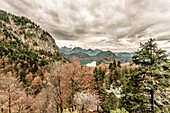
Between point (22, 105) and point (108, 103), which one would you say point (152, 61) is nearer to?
point (108, 103)

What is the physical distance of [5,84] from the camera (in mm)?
13367

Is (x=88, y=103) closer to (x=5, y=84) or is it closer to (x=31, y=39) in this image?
(x=5, y=84)

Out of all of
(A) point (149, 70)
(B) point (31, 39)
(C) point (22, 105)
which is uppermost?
(B) point (31, 39)

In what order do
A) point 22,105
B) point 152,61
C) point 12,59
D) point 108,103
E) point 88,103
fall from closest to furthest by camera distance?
1. point 152,61
2. point 88,103
3. point 22,105
4. point 108,103
5. point 12,59

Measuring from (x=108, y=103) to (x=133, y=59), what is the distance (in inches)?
683

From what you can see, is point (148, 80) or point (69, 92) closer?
point (148, 80)

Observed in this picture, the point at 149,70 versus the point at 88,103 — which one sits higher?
the point at 149,70

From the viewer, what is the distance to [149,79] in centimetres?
626

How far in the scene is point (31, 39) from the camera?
14038 cm

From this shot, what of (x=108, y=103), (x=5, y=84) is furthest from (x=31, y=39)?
(x=108, y=103)

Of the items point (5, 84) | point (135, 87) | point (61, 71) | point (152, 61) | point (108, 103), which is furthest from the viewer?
point (108, 103)

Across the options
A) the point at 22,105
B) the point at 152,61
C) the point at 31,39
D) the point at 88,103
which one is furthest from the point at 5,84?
the point at 31,39

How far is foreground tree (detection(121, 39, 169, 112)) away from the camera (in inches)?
242

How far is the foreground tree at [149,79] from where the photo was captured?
20.1 feet
